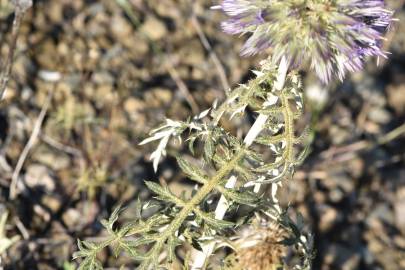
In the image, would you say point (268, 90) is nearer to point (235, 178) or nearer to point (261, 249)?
point (235, 178)

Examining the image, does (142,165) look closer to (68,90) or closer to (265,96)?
(68,90)

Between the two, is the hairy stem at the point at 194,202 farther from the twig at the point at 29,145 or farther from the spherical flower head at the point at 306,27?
the twig at the point at 29,145

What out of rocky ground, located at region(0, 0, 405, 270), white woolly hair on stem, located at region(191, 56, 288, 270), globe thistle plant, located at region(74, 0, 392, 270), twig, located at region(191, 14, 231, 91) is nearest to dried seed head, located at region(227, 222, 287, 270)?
white woolly hair on stem, located at region(191, 56, 288, 270)

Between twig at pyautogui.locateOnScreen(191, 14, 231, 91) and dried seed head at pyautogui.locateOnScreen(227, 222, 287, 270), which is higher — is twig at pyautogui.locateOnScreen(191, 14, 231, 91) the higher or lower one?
the higher one

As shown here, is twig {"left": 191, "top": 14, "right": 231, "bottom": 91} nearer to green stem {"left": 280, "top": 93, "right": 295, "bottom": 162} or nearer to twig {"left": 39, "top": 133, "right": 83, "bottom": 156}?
twig {"left": 39, "top": 133, "right": 83, "bottom": 156}

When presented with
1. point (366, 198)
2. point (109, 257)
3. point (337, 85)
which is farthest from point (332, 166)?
point (109, 257)

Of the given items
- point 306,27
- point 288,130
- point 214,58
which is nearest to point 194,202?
point 288,130
